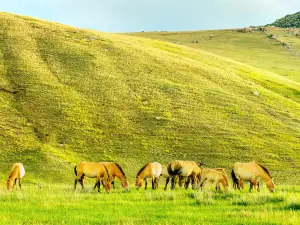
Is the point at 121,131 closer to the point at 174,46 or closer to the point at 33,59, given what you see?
the point at 33,59

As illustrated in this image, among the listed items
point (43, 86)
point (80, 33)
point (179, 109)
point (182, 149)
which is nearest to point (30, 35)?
point (80, 33)

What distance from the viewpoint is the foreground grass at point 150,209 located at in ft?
47.0

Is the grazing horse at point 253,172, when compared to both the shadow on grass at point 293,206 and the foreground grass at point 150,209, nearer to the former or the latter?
the foreground grass at point 150,209

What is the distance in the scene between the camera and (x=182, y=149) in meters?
45.9

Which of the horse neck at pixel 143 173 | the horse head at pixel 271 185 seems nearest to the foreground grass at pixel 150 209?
the horse head at pixel 271 185

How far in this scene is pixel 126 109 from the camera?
53531mm

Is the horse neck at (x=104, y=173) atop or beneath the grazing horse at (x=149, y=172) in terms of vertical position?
atop

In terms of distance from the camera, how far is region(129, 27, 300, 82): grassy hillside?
360 ft

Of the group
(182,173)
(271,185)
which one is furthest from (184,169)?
(271,185)

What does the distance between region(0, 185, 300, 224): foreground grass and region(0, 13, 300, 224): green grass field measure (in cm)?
6

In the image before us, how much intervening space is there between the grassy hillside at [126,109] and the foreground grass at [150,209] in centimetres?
1889

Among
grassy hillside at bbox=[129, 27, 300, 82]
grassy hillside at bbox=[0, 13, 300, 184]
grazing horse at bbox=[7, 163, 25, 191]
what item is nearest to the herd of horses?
grazing horse at bbox=[7, 163, 25, 191]

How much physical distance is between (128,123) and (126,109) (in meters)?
3.64

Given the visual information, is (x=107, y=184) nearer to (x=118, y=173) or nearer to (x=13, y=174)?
(x=118, y=173)
